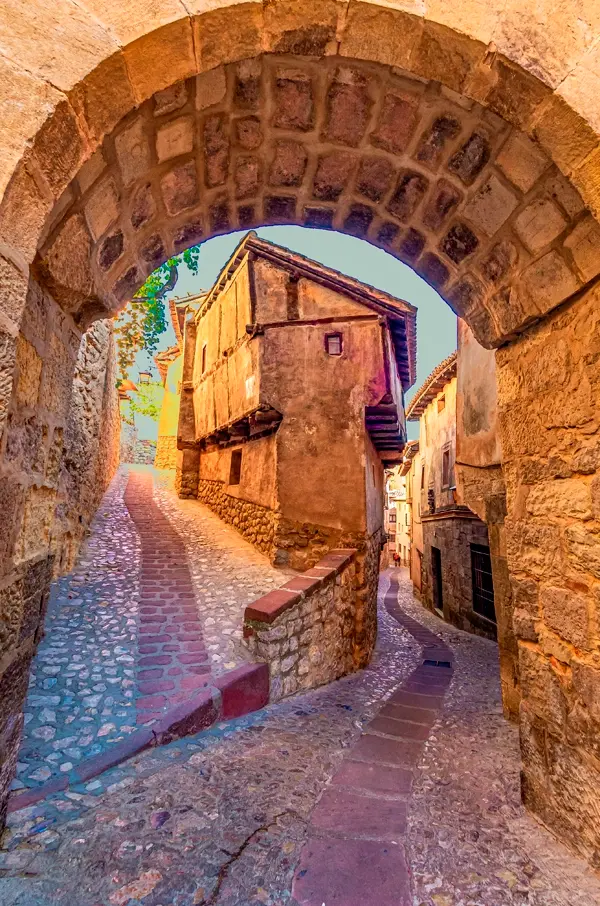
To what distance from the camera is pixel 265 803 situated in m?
2.14

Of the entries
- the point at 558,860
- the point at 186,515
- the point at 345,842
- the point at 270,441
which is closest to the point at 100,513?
the point at 186,515

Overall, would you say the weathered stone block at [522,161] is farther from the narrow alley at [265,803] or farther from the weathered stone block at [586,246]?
the narrow alley at [265,803]

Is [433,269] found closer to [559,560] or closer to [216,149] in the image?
[216,149]

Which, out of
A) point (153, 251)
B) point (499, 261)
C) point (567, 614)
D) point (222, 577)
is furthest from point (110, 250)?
point (222, 577)

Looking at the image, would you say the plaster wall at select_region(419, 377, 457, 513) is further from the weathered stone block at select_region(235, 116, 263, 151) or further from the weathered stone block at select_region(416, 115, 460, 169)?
the weathered stone block at select_region(235, 116, 263, 151)

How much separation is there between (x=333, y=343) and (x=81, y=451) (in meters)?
4.95

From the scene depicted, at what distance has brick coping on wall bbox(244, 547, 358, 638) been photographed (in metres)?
4.19

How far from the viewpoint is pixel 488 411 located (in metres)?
5.49

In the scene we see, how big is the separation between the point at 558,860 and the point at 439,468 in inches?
494

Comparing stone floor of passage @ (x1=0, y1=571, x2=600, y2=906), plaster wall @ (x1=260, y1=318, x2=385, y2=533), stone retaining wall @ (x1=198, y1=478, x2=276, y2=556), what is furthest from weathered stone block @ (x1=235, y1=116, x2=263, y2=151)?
stone retaining wall @ (x1=198, y1=478, x2=276, y2=556)

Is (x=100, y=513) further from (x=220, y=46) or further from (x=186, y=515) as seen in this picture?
(x=220, y=46)

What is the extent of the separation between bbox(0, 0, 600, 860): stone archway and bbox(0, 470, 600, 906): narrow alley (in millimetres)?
454

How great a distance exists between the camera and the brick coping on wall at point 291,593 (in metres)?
4.19

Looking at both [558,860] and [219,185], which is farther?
[219,185]
